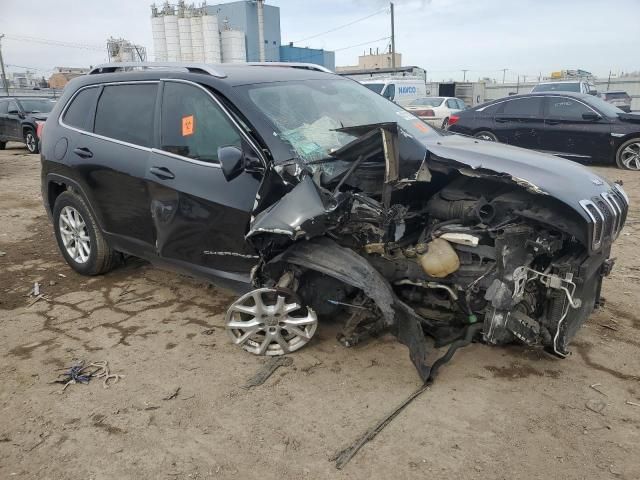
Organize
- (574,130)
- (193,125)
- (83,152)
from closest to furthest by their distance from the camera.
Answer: (193,125) → (83,152) → (574,130)

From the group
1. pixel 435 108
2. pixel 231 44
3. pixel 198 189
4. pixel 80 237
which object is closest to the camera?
pixel 198 189

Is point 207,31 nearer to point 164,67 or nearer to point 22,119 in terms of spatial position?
point 22,119

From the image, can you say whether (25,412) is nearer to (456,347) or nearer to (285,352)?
(285,352)

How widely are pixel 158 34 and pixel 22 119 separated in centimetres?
1958

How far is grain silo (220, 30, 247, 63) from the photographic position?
3200 centimetres

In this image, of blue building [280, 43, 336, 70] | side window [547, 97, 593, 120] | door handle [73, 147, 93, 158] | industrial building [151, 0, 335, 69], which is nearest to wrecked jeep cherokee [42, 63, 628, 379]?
door handle [73, 147, 93, 158]

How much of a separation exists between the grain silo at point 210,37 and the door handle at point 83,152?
28.6 m

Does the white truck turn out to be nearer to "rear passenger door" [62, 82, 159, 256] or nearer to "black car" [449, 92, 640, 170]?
"black car" [449, 92, 640, 170]

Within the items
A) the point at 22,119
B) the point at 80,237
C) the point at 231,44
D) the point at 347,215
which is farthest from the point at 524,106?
the point at 231,44

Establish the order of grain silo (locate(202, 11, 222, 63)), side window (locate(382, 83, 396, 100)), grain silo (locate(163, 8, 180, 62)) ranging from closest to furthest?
side window (locate(382, 83, 396, 100))
grain silo (locate(202, 11, 222, 63))
grain silo (locate(163, 8, 180, 62))

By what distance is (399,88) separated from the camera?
19.8 metres

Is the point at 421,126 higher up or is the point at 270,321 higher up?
the point at 421,126

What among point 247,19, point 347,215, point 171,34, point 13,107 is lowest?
point 347,215

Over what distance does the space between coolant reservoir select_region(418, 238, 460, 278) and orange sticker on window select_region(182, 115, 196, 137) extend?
1.80 metres
